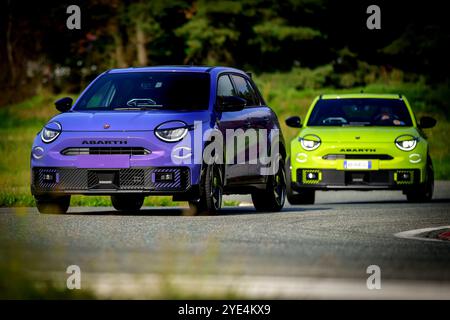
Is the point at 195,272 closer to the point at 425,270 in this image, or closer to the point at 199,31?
the point at 425,270

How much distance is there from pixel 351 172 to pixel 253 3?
30.6 metres

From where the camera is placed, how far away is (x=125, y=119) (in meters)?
15.1

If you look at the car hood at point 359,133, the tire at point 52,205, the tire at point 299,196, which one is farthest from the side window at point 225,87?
the tire at point 299,196

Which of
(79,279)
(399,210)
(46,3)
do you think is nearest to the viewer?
(79,279)

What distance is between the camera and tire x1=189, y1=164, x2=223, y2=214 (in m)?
15.1

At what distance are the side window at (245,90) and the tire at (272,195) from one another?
0.96 metres

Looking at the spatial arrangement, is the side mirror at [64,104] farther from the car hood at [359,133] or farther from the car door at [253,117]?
the car hood at [359,133]

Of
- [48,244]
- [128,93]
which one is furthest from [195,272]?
[128,93]

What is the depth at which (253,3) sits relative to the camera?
49.2 m

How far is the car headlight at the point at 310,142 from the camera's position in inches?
763

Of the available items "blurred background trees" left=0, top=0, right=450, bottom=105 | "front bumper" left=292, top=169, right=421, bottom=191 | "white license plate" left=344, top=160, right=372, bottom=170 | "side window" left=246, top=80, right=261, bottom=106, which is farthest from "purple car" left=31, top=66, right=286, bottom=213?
"blurred background trees" left=0, top=0, right=450, bottom=105

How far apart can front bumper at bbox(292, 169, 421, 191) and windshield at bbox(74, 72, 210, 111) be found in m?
3.56

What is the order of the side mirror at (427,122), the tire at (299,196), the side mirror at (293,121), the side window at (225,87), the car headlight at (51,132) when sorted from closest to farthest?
the car headlight at (51,132), the side window at (225,87), the tire at (299,196), the side mirror at (293,121), the side mirror at (427,122)
